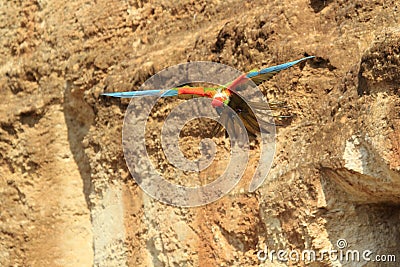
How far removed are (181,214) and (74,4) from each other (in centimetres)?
167

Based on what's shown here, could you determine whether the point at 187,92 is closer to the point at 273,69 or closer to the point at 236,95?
the point at 236,95

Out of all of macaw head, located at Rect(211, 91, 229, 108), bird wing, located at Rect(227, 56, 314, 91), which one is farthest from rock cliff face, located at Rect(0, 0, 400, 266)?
macaw head, located at Rect(211, 91, 229, 108)

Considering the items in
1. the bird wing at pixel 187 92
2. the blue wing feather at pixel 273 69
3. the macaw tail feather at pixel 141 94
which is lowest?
the blue wing feather at pixel 273 69

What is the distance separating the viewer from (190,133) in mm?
5469

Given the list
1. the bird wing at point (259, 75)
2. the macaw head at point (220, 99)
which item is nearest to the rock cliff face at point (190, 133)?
the bird wing at point (259, 75)

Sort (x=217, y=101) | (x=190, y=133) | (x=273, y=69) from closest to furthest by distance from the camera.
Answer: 1. (x=273, y=69)
2. (x=217, y=101)
3. (x=190, y=133)

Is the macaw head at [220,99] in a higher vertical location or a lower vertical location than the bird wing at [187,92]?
lower

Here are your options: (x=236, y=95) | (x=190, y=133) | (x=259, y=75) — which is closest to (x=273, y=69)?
(x=259, y=75)

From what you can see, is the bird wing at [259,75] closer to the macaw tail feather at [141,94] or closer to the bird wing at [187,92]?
the bird wing at [187,92]

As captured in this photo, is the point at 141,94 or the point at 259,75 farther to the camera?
the point at 141,94

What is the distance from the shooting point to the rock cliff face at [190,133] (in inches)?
187

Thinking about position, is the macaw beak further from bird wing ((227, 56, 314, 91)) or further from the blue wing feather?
the blue wing feather

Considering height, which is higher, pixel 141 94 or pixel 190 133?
pixel 141 94

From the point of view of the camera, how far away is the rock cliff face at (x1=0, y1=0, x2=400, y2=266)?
187 inches
